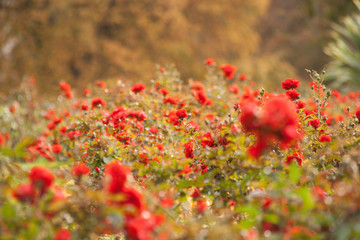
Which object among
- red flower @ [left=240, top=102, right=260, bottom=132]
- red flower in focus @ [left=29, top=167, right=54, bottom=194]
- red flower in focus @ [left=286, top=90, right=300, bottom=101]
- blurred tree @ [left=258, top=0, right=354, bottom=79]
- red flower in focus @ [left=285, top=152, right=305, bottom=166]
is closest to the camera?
red flower in focus @ [left=29, top=167, right=54, bottom=194]

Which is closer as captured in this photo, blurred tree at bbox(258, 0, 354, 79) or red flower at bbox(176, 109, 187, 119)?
red flower at bbox(176, 109, 187, 119)

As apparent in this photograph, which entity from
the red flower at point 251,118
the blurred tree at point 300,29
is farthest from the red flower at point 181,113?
the blurred tree at point 300,29

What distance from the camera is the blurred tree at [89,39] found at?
26.0 ft

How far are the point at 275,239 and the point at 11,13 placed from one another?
8349mm

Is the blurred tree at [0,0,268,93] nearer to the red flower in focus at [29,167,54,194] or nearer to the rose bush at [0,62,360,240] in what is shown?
the rose bush at [0,62,360,240]

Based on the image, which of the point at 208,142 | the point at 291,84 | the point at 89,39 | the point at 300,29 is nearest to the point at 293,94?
the point at 291,84

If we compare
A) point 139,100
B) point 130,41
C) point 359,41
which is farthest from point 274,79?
point 139,100

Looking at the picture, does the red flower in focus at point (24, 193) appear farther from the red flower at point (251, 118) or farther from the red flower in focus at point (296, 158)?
the red flower in focus at point (296, 158)

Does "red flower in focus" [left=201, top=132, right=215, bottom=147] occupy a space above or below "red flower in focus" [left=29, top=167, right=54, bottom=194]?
above

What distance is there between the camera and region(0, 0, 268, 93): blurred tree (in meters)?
7.92

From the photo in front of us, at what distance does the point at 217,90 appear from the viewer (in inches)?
123

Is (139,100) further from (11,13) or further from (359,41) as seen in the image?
(11,13)

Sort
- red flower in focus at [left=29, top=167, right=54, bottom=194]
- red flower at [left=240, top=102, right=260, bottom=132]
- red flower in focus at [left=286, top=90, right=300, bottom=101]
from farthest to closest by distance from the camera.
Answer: red flower in focus at [left=286, top=90, right=300, bottom=101], red flower at [left=240, top=102, right=260, bottom=132], red flower in focus at [left=29, top=167, right=54, bottom=194]

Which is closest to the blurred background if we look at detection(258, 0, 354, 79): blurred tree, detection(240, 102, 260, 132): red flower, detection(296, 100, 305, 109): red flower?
detection(258, 0, 354, 79): blurred tree
